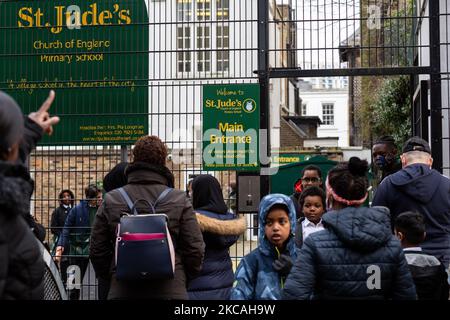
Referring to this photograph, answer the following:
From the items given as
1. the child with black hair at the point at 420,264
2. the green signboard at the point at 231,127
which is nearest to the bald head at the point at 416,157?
the child with black hair at the point at 420,264

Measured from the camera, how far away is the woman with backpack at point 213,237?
6.29 metres

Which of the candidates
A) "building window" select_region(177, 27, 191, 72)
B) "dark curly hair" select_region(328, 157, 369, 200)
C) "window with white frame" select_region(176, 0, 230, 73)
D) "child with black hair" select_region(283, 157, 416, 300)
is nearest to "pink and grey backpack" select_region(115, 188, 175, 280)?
"child with black hair" select_region(283, 157, 416, 300)

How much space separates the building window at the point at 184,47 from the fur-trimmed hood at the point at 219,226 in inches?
148

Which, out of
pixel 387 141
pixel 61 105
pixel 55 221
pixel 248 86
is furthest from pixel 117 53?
pixel 387 141

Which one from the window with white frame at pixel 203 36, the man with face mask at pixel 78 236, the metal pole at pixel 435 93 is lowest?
the man with face mask at pixel 78 236

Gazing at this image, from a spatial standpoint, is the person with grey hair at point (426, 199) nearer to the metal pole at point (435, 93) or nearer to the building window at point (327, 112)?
the metal pole at point (435, 93)

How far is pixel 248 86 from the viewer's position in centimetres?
901

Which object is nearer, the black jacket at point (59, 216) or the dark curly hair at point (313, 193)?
the dark curly hair at point (313, 193)

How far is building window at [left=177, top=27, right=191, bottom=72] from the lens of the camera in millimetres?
9781

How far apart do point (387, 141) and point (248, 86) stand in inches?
69.9

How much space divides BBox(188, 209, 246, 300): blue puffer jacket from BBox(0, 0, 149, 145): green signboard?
322 cm
